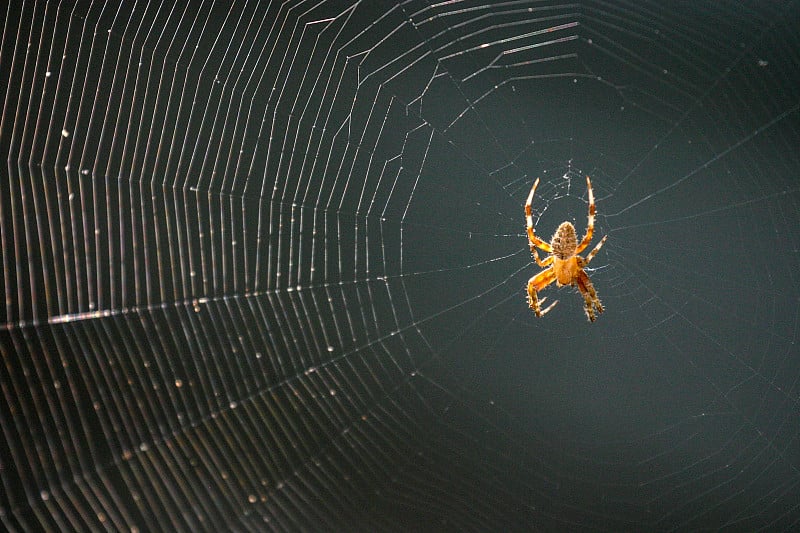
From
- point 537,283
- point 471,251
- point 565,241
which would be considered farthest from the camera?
point 471,251

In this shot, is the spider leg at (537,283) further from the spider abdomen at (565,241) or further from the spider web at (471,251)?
the spider web at (471,251)

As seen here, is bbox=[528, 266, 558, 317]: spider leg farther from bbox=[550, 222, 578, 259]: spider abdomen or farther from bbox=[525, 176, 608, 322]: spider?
bbox=[550, 222, 578, 259]: spider abdomen

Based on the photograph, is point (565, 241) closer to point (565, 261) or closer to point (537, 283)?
point (565, 261)

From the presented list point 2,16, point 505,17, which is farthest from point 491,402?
point 2,16

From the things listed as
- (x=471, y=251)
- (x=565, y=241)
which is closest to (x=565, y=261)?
(x=565, y=241)

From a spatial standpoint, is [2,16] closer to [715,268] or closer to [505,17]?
[505,17]

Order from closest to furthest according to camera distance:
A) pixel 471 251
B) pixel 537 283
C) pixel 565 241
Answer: pixel 565 241 < pixel 537 283 < pixel 471 251

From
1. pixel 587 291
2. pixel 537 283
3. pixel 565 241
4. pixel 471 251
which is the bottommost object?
pixel 587 291
